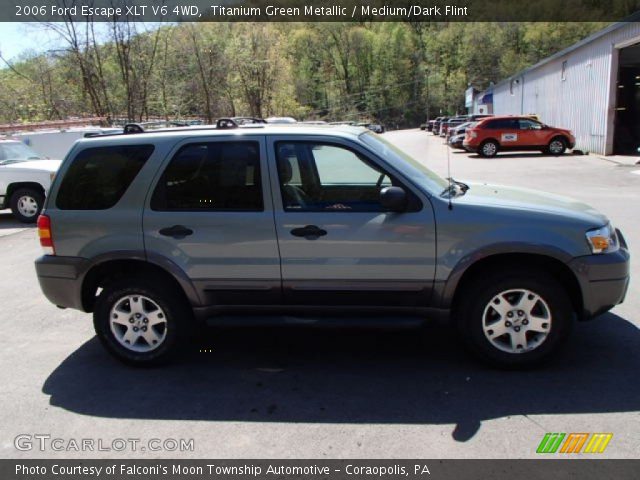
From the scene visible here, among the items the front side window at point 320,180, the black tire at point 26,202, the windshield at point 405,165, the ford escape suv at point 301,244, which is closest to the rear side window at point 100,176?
the ford escape suv at point 301,244

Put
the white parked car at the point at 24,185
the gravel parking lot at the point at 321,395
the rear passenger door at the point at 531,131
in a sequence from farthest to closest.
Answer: the rear passenger door at the point at 531,131
the white parked car at the point at 24,185
the gravel parking lot at the point at 321,395

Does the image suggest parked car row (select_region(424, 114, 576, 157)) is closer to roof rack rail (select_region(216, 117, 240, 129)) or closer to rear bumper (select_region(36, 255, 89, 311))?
roof rack rail (select_region(216, 117, 240, 129))

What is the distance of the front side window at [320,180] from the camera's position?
3.95m

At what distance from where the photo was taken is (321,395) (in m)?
3.71

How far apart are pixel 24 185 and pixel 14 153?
1262 mm

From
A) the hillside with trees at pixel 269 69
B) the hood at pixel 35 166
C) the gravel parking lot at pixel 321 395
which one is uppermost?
the hillside with trees at pixel 269 69

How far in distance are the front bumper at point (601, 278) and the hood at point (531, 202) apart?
276 mm

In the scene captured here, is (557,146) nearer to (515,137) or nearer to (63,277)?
(515,137)

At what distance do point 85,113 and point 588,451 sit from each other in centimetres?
2955

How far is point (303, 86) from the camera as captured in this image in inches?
3878

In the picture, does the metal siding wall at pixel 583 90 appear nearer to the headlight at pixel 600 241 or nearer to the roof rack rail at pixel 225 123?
the headlight at pixel 600 241
